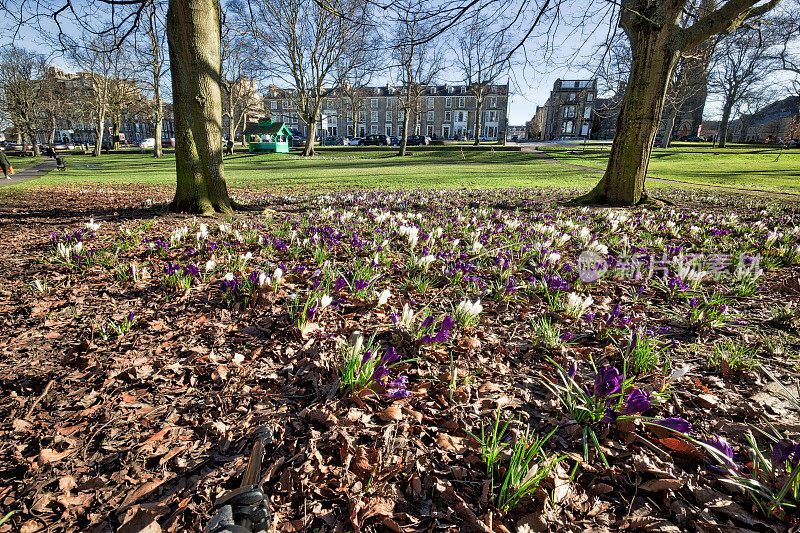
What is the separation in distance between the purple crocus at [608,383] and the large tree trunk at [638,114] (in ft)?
25.0

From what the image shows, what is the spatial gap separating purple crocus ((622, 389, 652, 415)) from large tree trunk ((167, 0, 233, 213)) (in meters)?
6.75

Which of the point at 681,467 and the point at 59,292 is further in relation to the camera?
A: the point at 59,292

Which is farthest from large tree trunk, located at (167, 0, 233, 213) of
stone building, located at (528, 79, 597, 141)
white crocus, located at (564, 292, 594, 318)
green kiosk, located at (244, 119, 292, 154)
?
stone building, located at (528, 79, 597, 141)

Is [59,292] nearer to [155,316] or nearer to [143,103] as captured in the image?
[155,316]

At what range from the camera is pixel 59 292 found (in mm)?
3201

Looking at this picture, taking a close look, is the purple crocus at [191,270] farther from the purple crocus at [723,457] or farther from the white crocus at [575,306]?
the purple crocus at [723,457]

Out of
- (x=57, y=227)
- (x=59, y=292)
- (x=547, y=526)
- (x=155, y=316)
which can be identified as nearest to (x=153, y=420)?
(x=155, y=316)

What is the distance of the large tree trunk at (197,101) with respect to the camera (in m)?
5.78

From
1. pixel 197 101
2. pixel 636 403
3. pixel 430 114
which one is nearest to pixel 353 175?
pixel 197 101

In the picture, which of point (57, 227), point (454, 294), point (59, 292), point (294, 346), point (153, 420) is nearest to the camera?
point (153, 420)

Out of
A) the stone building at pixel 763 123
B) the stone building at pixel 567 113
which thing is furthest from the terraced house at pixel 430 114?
the stone building at pixel 763 123

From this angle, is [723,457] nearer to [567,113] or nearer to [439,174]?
[439,174]

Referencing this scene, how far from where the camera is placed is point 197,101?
6.00 meters

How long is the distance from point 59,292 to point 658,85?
9668 millimetres
